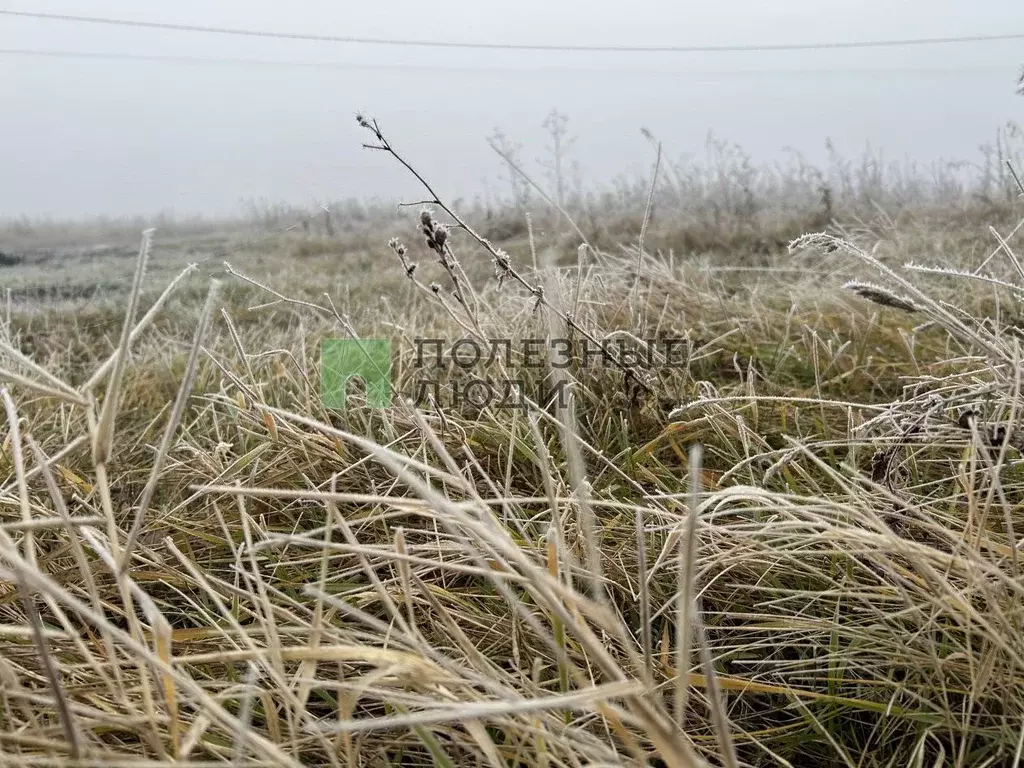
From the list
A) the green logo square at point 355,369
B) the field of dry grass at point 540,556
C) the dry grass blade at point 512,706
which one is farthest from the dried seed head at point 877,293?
the green logo square at point 355,369

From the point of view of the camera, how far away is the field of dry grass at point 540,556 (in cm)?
41

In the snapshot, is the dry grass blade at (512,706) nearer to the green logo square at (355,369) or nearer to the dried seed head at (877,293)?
the dried seed head at (877,293)

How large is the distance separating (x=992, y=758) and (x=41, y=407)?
175 centimetres

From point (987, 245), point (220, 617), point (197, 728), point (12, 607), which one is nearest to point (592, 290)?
point (220, 617)

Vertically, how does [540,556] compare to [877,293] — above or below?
below

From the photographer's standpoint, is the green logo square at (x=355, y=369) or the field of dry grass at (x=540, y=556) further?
the green logo square at (x=355, y=369)

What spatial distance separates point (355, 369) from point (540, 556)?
2.74 feet

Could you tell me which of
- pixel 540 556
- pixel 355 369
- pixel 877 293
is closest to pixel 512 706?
pixel 540 556

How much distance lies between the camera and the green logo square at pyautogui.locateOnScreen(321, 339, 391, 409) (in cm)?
114

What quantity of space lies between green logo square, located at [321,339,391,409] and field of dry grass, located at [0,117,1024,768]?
0.04 metres

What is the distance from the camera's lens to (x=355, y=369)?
1.33 meters

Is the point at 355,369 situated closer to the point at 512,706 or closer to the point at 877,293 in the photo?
the point at 877,293

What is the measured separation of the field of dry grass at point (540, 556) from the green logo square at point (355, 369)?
38 mm

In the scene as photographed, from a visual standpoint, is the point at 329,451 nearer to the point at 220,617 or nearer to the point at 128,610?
the point at 220,617
